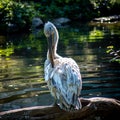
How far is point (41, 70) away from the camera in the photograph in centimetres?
1481

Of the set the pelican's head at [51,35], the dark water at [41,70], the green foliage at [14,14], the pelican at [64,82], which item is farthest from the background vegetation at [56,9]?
the pelican at [64,82]

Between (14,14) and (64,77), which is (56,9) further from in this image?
(64,77)

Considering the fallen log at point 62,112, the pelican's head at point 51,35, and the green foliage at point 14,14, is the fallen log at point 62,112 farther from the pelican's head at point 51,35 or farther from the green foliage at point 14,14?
the green foliage at point 14,14

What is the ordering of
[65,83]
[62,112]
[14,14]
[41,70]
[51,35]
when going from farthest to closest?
[14,14], [41,70], [51,35], [62,112], [65,83]

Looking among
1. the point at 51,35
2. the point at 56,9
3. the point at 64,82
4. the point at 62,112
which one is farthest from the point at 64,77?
the point at 56,9

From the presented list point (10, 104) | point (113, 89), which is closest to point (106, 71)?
point (113, 89)

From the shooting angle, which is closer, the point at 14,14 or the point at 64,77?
the point at 64,77

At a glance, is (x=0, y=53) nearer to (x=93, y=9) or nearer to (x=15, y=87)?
(x=15, y=87)

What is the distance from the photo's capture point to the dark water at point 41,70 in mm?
11125

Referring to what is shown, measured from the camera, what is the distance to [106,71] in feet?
46.5

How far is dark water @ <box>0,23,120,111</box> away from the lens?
11.1 m

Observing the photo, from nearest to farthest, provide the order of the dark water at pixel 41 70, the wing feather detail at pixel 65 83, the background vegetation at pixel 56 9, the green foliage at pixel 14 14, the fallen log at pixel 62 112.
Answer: the wing feather detail at pixel 65 83
the fallen log at pixel 62 112
the dark water at pixel 41 70
the green foliage at pixel 14 14
the background vegetation at pixel 56 9

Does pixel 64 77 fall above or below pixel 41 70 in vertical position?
above

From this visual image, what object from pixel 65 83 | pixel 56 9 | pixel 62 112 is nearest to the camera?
pixel 65 83
